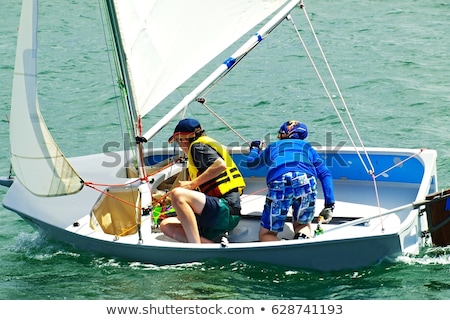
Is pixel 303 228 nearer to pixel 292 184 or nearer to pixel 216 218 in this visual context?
pixel 292 184

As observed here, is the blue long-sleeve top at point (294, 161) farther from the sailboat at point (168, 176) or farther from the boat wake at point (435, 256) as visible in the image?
the boat wake at point (435, 256)

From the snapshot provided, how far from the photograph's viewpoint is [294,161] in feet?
23.3

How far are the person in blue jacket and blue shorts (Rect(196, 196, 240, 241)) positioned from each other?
250 millimetres

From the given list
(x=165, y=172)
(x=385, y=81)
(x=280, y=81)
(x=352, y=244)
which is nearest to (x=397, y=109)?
(x=385, y=81)

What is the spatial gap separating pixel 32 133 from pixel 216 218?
157 centimetres

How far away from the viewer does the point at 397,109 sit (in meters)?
11.8

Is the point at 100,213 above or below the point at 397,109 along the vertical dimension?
below

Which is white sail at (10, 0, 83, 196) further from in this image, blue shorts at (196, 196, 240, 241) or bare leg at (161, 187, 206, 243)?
blue shorts at (196, 196, 240, 241)

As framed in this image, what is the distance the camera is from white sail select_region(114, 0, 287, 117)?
739 cm

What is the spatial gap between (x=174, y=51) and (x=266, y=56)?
687 cm

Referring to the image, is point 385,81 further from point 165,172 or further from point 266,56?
point 165,172

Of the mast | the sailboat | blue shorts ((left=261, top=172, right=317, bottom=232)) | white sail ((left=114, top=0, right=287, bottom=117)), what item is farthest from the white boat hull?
white sail ((left=114, top=0, right=287, bottom=117))

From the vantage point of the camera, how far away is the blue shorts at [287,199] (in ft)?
23.2

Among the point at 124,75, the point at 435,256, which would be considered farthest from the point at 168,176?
the point at 435,256
